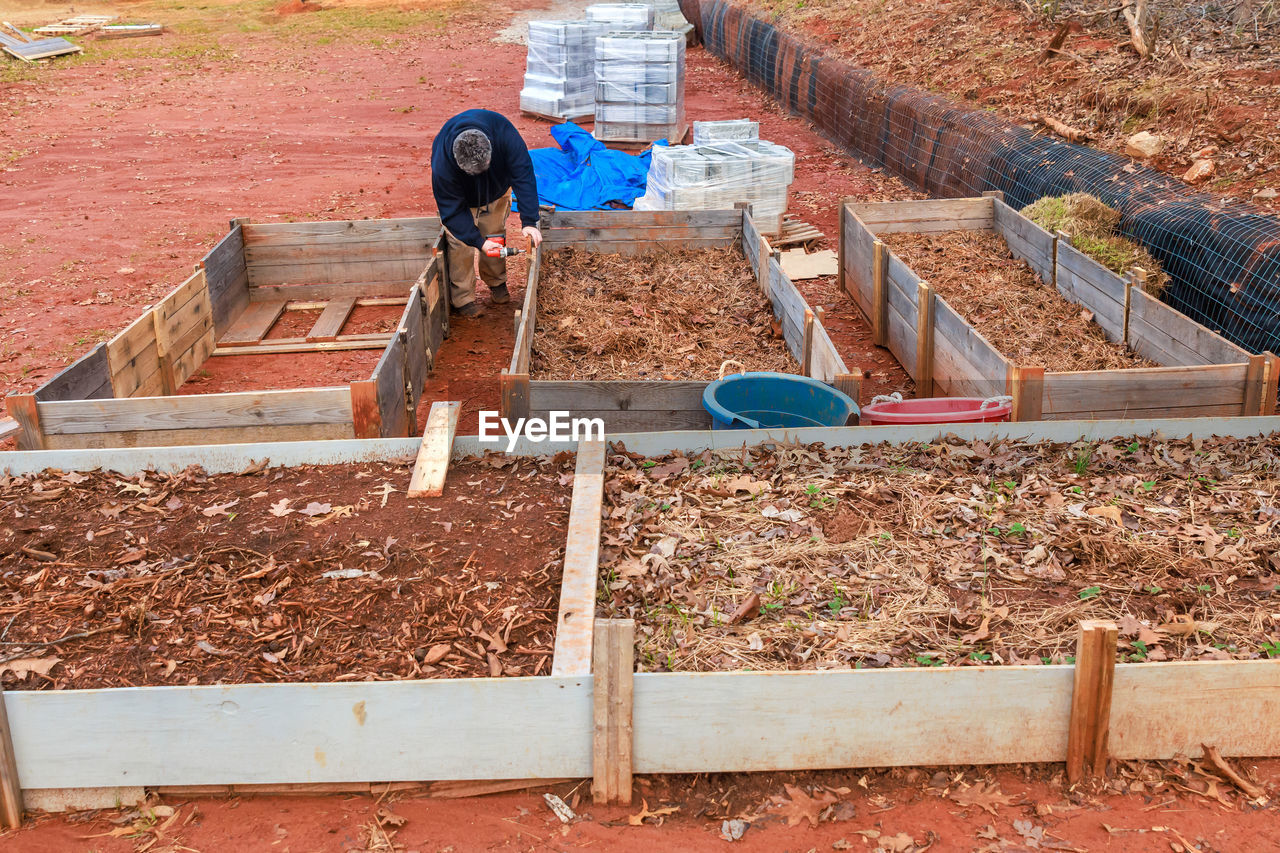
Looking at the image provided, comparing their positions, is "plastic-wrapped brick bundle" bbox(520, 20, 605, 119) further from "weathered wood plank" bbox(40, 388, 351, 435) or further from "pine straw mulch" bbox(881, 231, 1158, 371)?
"weathered wood plank" bbox(40, 388, 351, 435)

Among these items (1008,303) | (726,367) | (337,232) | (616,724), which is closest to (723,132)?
(337,232)

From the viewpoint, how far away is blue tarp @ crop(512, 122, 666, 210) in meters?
12.8

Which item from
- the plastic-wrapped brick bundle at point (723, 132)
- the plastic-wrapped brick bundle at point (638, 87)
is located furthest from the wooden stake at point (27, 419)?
the plastic-wrapped brick bundle at point (638, 87)

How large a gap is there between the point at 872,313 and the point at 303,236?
501cm

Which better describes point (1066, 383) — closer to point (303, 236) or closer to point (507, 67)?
point (303, 236)

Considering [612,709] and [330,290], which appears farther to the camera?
[330,290]

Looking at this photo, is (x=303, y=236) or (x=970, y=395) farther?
(x=303, y=236)

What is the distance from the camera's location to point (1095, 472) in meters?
5.37

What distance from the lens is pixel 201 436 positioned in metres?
5.84

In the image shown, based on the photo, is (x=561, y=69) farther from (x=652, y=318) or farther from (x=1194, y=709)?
(x=1194, y=709)

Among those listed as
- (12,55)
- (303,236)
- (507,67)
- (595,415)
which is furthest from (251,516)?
(12,55)

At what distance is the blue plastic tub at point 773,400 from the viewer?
5926 mm

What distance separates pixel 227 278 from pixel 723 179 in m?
4.99

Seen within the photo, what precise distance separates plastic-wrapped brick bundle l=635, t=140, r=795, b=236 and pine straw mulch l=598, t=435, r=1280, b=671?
6069 millimetres
